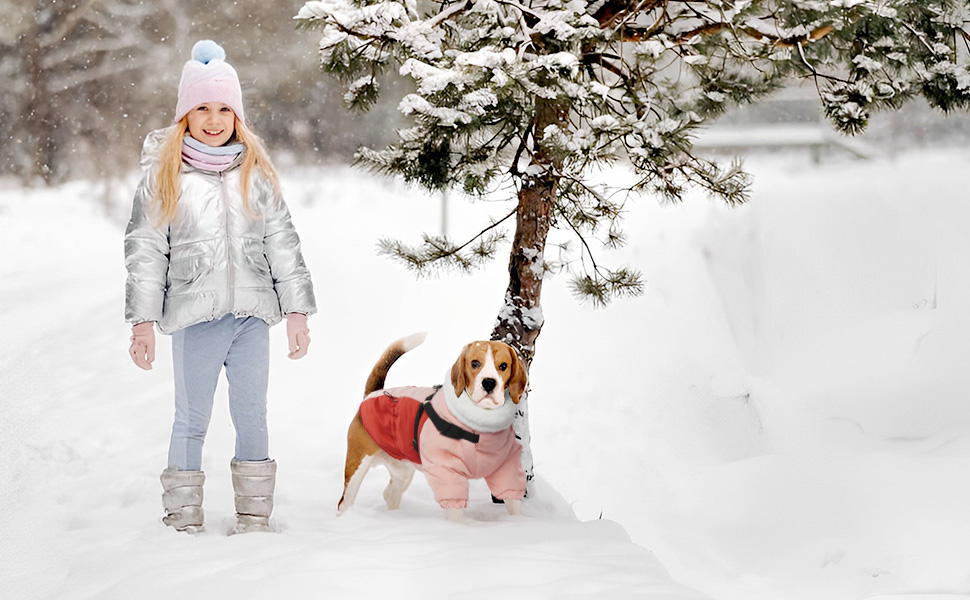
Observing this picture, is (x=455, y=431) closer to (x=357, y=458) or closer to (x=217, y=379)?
(x=357, y=458)

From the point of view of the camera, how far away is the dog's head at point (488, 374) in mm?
2043

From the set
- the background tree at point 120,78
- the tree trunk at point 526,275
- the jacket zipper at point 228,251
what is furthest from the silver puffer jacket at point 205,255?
the background tree at point 120,78

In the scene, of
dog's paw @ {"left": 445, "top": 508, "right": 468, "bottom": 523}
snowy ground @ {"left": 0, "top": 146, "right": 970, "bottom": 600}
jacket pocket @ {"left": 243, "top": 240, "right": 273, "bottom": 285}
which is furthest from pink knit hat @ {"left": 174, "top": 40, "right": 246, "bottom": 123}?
dog's paw @ {"left": 445, "top": 508, "right": 468, "bottom": 523}

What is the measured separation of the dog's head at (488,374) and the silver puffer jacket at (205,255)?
0.42 meters

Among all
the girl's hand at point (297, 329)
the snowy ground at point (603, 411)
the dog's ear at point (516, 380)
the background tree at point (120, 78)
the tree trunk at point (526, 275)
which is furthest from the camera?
the background tree at point (120, 78)

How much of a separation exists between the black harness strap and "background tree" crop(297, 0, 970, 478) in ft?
1.42

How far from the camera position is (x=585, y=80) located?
2184mm

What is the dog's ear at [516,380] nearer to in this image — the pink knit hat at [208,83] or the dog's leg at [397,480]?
the dog's leg at [397,480]

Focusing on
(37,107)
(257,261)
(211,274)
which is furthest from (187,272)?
(37,107)

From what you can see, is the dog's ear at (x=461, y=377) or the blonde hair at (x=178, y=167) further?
the dog's ear at (x=461, y=377)

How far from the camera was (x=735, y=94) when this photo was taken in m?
2.64

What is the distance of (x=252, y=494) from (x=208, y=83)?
93 cm

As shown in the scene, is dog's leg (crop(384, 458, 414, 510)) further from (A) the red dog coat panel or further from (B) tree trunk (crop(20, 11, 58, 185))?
(B) tree trunk (crop(20, 11, 58, 185))

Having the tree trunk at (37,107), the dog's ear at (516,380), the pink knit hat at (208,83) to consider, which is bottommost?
the dog's ear at (516,380)
